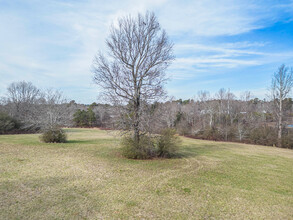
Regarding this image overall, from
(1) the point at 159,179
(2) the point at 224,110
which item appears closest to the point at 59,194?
(1) the point at 159,179

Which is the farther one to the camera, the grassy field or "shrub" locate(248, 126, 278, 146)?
"shrub" locate(248, 126, 278, 146)

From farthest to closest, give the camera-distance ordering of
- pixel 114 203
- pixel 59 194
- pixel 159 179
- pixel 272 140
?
pixel 272 140, pixel 159 179, pixel 59 194, pixel 114 203

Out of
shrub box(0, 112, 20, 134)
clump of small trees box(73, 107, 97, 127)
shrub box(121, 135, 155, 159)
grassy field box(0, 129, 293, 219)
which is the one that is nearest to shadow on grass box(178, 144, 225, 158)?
shrub box(121, 135, 155, 159)

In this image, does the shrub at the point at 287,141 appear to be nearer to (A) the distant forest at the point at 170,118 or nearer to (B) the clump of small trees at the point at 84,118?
(A) the distant forest at the point at 170,118

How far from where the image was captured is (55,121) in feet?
48.1

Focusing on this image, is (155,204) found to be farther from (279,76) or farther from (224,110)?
(224,110)

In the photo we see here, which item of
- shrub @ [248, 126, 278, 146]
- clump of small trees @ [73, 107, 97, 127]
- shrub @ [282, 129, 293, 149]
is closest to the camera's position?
shrub @ [282, 129, 293, 149]

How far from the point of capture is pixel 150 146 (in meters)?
10.1

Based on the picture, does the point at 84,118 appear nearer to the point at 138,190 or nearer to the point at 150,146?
the point at 150,146

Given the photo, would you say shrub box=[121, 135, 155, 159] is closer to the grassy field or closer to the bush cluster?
the bush cluster

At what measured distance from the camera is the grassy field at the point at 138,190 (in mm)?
4516

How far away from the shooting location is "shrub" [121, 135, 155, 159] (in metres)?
10.1

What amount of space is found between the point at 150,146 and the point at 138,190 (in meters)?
4.34

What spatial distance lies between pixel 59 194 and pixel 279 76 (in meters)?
25.3
